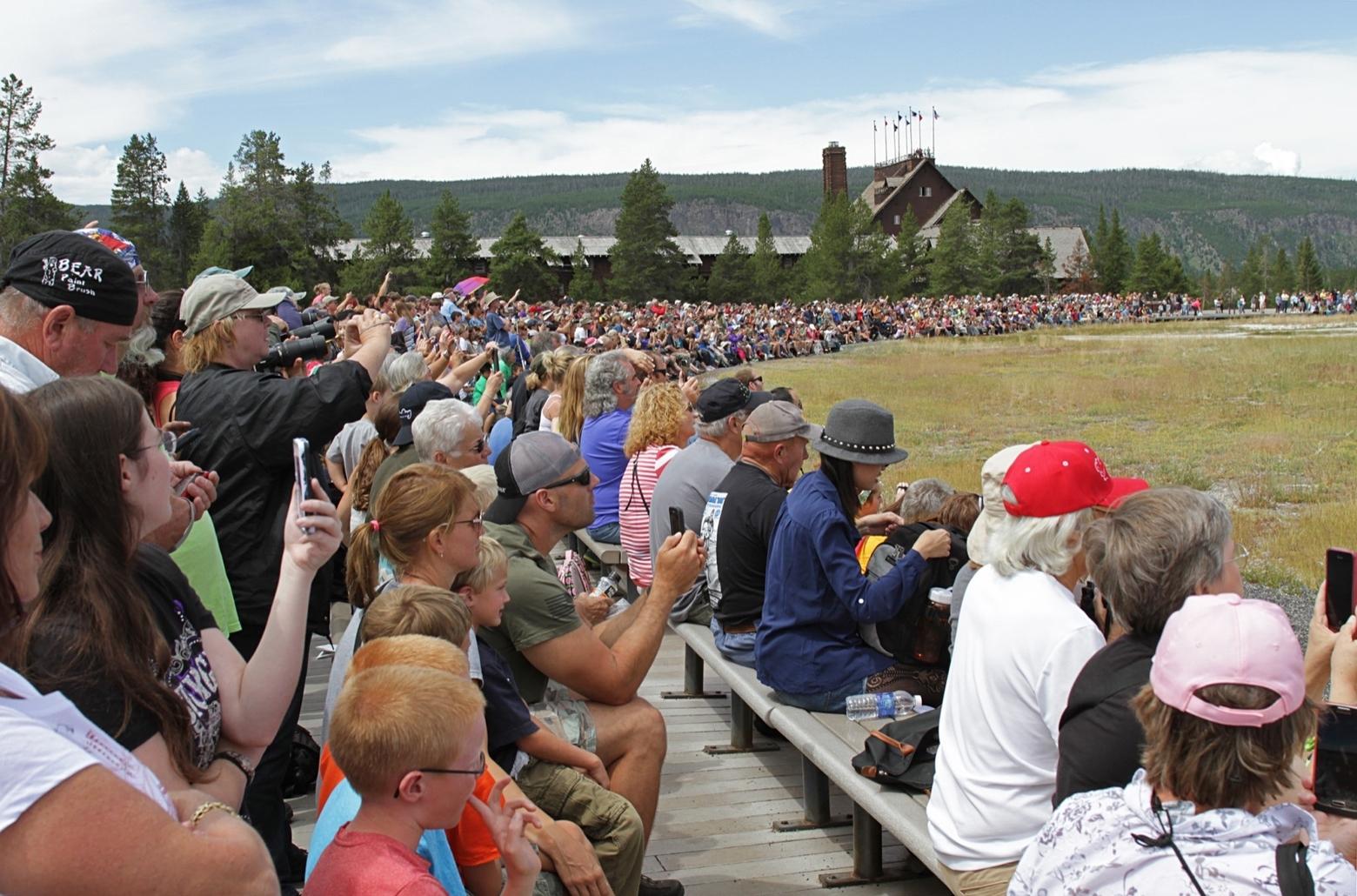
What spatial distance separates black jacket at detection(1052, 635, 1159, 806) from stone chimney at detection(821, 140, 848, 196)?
119 m

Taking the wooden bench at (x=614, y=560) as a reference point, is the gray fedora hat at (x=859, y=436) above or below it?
above

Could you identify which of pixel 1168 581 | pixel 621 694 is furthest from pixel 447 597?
pixel 1168 581

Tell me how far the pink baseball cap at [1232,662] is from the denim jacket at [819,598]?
2170 millimetres

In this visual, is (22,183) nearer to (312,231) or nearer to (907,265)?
(312,231)

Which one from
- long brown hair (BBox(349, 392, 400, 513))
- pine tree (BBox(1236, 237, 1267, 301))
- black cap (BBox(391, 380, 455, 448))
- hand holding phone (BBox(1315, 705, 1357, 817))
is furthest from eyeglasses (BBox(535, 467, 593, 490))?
pine tree (BBox(1236, 237, 1267, 301))

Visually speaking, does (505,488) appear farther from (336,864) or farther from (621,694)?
(336,864)

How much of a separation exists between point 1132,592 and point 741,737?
9.71ft

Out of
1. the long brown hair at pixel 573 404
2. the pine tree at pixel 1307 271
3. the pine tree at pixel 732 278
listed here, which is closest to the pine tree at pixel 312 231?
the pine tree at pixel 732 278

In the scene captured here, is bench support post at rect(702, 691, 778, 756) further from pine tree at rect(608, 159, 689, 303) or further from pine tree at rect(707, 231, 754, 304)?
pine tree at rect(707, 231, 754, 304)

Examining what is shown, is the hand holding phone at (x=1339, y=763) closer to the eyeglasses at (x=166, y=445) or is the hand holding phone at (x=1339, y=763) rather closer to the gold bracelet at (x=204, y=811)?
the gold bracelet at (x=204, y=811)

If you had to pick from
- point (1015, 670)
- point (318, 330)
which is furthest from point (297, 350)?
point (1015, 670)

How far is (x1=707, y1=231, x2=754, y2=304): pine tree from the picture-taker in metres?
97.6

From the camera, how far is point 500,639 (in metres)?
3.86

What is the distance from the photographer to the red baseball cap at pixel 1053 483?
3.26 metres
